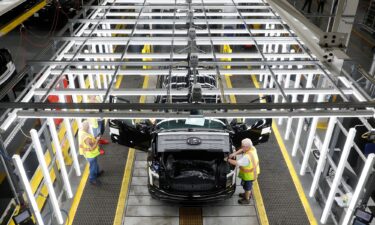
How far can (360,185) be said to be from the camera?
5895 mm

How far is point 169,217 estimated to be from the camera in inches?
282

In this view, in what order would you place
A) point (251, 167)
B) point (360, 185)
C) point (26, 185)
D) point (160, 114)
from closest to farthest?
point (160, 114), point (26, 185), point (360, 185), point (251, 167)

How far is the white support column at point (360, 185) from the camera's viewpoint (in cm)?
572

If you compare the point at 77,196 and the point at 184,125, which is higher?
the point at 184,125

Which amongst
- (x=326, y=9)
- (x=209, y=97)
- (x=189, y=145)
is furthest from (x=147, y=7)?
(x=326, y=9)

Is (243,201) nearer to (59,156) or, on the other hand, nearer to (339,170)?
(339,170)

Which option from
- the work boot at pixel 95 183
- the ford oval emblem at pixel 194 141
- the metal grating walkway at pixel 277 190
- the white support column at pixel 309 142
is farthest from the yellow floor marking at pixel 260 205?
the work boot at pixel 95 183

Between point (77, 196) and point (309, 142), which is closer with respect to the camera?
point (77, 196)

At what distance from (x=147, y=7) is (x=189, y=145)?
502cm

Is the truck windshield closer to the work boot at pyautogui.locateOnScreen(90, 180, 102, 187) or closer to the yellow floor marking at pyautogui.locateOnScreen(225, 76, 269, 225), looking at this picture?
the yellow floor marking at pyautogui.locateOnScreen(225, 76, 269, 225)

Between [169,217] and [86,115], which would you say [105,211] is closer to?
[169,217]

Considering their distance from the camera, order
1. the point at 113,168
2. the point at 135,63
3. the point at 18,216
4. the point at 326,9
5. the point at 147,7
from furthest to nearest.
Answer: the point at 326,9
the point at 147,7
the point at 113,168
the point at 135,63
the point at 18,216

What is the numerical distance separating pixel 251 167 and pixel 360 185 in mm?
1905

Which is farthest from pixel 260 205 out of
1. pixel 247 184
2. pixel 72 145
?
pixel 72 145
